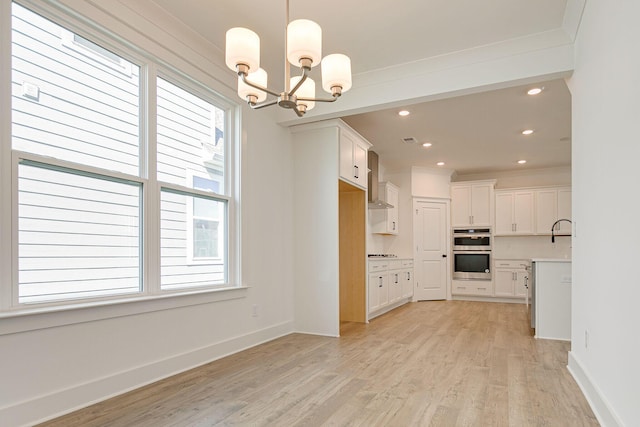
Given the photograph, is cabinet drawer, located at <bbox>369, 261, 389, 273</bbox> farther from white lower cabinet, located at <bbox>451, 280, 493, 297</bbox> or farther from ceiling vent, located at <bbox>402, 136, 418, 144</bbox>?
white lower cabinet, located at <bbox>451, 280, 493, 297</bbox>

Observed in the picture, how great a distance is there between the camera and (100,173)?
2600 mm

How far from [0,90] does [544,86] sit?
14.9 feet

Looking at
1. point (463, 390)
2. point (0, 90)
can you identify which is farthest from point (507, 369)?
point (0, 90)

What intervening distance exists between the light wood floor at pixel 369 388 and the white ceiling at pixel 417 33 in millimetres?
2694

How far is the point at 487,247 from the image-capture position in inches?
308

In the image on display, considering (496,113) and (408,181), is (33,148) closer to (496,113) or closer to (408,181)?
(496,113)

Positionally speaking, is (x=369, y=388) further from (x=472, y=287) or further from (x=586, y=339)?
(x=472, y=287)

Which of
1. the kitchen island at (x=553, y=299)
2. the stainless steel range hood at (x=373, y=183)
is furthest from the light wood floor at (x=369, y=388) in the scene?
the stainless steel range hood at (x=373, y=183)

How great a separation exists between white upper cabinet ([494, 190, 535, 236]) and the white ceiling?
2.70 m

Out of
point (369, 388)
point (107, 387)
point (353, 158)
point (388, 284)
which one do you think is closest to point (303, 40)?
point (369, 388)

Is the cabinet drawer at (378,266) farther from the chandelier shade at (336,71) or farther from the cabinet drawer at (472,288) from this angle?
the chandelier shade at (336,71)

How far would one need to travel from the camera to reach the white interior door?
7629 millimetres

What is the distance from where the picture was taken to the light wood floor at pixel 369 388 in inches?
89.2

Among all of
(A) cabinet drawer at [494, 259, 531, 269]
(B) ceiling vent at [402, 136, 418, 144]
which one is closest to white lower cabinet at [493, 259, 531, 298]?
(A) cabinet drawer at [494, 259, 531, 269]
